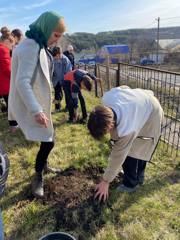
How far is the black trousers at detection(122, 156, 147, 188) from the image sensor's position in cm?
273

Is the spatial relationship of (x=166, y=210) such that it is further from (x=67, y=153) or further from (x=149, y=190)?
(x=67, y=153)

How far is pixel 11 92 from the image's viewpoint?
8.09 feet

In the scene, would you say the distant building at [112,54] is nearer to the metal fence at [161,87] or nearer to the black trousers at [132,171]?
the metal fence at [161,87]

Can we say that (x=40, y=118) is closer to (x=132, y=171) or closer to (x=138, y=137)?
(x=138, y=137)

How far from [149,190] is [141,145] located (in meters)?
0.57

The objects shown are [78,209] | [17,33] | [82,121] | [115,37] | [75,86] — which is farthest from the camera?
[115,37]

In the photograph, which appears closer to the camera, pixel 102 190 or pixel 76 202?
pixel 102 190

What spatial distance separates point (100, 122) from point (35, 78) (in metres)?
0.79

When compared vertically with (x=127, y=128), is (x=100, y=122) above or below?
above

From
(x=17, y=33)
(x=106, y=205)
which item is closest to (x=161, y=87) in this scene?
(x=106, y=205)

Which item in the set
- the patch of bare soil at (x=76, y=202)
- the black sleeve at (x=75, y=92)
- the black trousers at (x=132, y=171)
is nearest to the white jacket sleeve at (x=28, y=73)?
the patch of bare soil at (x=76, y=202)

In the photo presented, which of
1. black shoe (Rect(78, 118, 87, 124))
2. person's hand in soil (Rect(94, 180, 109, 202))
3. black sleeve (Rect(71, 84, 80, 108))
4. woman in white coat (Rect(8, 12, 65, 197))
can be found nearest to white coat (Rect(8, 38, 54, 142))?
woman in white coat (Rect(8, 12, 65, 197))

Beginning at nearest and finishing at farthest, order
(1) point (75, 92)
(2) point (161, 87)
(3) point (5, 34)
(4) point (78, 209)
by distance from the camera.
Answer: (4) point (78, 209), (2) point (161, 87), (3) point (5, 34), (1) point (75, 92)

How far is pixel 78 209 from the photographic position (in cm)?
252
